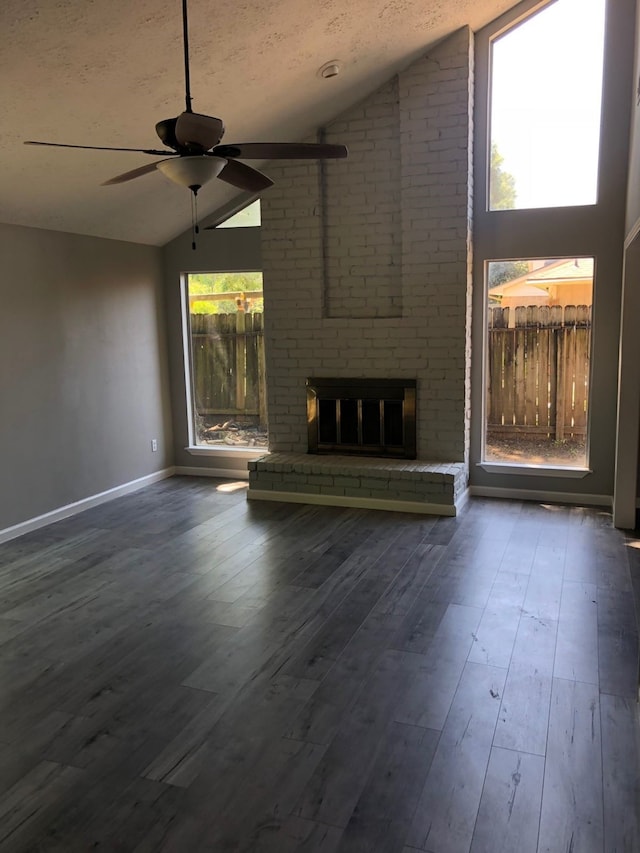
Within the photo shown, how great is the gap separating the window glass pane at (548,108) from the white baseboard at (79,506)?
407 cm

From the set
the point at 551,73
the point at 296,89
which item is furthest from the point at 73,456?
the point at 551,73

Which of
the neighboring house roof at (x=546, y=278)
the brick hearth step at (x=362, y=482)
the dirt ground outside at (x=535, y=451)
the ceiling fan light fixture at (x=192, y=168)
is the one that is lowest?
the brick hearth step at (x=362, y=482)

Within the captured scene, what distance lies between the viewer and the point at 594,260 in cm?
542

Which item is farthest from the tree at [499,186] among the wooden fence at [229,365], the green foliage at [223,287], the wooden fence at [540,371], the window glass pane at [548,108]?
the wooden fence at [229,365]

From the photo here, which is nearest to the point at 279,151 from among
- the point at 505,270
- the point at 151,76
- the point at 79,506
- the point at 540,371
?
the point at 151,76

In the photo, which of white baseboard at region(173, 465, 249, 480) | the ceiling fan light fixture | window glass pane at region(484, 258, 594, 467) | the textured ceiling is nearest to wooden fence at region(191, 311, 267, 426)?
white baseboard at region(173, 465, 249, 480)

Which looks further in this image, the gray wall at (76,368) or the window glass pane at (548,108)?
the window glass pane at (548,108)

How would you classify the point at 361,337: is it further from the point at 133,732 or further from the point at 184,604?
the point at 133,732

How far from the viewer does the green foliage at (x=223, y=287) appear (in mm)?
6586

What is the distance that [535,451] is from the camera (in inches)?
231

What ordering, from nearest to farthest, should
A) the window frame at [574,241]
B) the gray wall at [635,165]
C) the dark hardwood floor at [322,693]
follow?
the dark hardwood floor at [322,693] < the gray wall at [635,165] < the window frame at [574,241]

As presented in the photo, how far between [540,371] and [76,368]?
396cm

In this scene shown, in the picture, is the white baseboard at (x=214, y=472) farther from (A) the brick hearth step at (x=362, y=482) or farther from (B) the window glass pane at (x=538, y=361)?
(B) the window glass pane at (x=538, y=361)

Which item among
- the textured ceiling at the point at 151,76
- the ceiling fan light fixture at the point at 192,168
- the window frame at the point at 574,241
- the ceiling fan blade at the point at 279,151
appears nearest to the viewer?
the ceiling fan light fixture at the point at 192,168
